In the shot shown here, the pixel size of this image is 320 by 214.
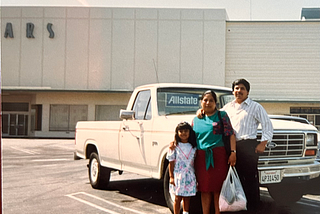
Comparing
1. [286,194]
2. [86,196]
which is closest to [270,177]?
[286,194]

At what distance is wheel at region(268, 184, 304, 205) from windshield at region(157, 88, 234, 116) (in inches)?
70.2

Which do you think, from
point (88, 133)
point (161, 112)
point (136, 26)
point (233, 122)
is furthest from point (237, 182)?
point (136, 26)

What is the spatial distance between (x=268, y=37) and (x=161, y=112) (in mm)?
27815

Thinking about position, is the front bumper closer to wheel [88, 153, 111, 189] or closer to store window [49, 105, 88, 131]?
wheel [88, 153, 111, 189]

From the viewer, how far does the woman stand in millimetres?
4254

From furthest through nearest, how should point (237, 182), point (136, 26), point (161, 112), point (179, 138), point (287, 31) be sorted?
point (136, 26)
point (287, 31)
point (161, 112)
point (179, 138)
point (237, 182)

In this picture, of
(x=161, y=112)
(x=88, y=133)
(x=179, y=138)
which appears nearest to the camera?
(x=179, y=138)

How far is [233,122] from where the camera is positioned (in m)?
4.55

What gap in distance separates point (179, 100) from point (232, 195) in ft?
7.10

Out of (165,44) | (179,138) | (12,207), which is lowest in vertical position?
(12,207)

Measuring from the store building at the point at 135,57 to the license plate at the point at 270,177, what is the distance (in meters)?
24.9

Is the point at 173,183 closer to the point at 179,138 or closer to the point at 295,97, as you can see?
the point at 179,138

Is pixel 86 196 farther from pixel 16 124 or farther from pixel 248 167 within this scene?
pixel 16 124

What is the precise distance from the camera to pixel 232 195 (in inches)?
163
